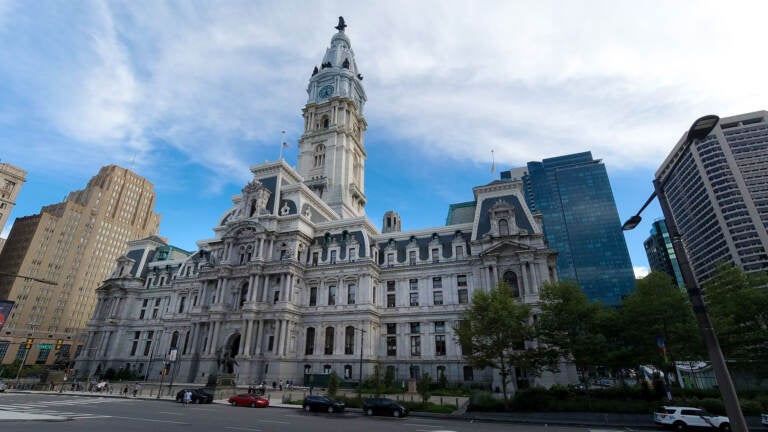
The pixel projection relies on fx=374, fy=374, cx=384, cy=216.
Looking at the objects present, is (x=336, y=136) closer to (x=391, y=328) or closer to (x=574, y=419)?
(x=391, y=328)

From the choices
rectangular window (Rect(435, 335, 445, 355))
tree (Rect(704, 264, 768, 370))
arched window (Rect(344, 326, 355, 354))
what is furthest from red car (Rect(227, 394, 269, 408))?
tree (Rect(704, 264, 768, 370))

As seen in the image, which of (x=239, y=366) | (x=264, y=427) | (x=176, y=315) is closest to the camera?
(x=264, y=427)

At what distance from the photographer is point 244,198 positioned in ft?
203

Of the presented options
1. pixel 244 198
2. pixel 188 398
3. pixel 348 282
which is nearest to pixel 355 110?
pixel 244 198

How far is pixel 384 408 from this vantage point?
28.3m

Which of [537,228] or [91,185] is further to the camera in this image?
[91,185]

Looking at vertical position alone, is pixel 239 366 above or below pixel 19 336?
below

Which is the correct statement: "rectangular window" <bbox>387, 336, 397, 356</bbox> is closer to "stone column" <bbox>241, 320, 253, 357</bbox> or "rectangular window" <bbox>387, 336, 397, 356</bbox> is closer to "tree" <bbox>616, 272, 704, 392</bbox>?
"stone column" <bbox>241, 320, 253, 357</bbox>

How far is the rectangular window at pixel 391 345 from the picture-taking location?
52406 mm

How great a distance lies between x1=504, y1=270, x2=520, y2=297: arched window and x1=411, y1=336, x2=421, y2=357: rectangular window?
1416 centimetres

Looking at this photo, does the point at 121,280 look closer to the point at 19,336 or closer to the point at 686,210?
the point at 19,336

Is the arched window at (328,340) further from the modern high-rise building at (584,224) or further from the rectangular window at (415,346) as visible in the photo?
the modern high-rise building at (584,224)

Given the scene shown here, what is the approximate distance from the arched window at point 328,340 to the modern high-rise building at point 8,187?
121052 mm

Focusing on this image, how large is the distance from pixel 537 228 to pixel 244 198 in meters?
45.4
